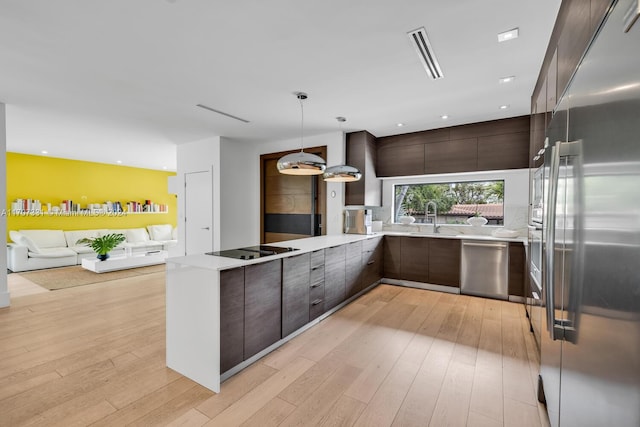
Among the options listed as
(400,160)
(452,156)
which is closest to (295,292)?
(400,160)

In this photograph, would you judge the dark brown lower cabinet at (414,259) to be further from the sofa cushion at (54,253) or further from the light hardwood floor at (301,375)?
the sofa cushion at (54,253)

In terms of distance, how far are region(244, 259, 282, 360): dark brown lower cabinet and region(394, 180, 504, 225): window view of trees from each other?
3.50m

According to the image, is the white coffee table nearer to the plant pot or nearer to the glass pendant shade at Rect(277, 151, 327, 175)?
the glass pendant shade at Rect(277, 151, 327, 175)

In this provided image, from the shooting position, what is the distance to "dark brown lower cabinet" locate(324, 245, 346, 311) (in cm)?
339

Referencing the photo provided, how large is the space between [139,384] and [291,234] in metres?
3.72

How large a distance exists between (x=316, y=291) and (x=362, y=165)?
98.0 inches

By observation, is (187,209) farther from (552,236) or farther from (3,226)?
(552,236)

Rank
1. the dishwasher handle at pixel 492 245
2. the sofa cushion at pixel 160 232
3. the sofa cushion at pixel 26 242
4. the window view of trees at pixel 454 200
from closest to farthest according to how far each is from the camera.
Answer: the dishwasher handle at pixel 492 245, the window view of trees at pixel 454 200, the sofa cushion at pixel 26 242, the sofa cushion at pixel 160 232

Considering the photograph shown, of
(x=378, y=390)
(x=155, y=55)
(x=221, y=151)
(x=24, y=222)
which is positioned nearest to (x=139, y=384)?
(x=378, y=390)

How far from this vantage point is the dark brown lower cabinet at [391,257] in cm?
483

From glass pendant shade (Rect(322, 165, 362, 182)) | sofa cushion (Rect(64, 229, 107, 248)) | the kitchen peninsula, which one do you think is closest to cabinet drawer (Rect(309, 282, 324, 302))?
the kitchen peninsula

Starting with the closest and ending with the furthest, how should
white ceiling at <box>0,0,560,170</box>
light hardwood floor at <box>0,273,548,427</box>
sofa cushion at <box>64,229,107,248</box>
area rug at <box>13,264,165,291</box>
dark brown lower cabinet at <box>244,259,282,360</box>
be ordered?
1. light hardwood floor at <box>0,273,548,427</box>
2. white ceiling at <box>0,0,560,170</box>
3. dark brown lower cabinet at <box>244,259,282,360</box>
4. area rug at <box>13,264,165,291</box>
5. sofa cushion at <box>64,229,107,248</box>

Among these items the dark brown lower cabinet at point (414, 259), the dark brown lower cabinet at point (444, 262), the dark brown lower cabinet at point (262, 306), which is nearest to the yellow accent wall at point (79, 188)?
the dark brown lower cabinet at point (262, 306)

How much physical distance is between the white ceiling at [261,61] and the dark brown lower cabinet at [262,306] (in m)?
1.86
